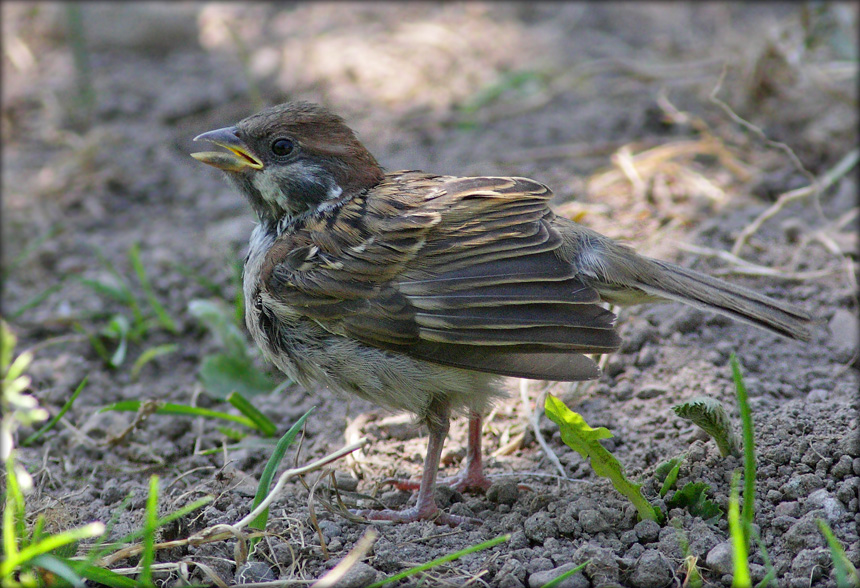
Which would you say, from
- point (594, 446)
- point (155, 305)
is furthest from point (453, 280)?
point (155, 305)

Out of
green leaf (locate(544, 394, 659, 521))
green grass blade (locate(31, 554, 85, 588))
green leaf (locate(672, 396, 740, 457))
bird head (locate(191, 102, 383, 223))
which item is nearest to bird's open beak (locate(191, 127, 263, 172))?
bird head (locate(191, 102, 383, 223))

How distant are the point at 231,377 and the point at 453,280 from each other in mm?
1646

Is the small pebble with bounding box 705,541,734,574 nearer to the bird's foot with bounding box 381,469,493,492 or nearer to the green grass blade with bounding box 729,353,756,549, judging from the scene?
the green grass blade with bounding box 729,353,756,549

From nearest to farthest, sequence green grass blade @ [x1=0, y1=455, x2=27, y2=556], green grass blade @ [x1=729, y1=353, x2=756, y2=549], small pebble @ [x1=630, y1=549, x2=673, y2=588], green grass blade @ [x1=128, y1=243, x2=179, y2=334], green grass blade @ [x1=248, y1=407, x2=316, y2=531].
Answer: green grass blade @ [x1=0, y1=455, x2=27, y2=556] < green grass blade @ [x1=729, y1=353, x2=756, y2=549] < small pebble @ [x1=630, y1=549, x2=673, y2=588] < green grass blade @ [x1=248, y1=407, x2=316, y2=531] < green grass blade @ [x1=128, y1=243, x2=179, y2=334]

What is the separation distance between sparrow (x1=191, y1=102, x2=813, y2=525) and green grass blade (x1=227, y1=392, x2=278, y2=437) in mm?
341

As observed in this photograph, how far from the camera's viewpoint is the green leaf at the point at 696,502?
297 cm

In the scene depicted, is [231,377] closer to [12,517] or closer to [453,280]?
[453,280]

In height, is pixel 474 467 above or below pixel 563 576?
below

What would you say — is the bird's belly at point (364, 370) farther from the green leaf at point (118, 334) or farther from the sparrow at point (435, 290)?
the green leaf at point (118, 334)

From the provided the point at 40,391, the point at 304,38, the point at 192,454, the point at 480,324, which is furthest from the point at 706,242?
the point at 304,38

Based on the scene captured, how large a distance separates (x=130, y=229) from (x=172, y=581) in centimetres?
368

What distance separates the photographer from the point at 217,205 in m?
6.04

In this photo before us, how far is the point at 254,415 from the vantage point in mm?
3844

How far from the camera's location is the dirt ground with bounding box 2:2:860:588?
119 inches
